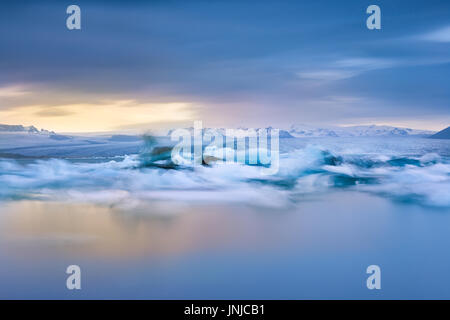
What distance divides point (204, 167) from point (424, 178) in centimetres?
459

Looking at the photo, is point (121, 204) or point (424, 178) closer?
point (121, 204)

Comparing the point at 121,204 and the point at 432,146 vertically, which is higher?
the point at 432,146

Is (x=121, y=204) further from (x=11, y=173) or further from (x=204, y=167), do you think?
(x=11, y=173)

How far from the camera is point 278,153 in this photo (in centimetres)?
987

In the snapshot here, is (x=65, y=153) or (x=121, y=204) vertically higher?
(x=65, y=153)

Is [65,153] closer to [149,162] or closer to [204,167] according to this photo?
[149,162]

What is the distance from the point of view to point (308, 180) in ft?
31.8

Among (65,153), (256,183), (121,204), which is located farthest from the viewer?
(65,153)

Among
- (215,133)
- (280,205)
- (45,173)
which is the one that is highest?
(215,133)

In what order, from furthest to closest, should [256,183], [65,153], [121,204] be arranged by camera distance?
[65,153] → [256,183] → [121,204]

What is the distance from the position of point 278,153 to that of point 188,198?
2.18 metres

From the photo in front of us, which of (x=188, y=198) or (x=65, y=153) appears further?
(x=65, y=153)

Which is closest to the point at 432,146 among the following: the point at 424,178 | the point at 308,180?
the point at 424,178

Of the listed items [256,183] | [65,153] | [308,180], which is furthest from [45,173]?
[308,180]
